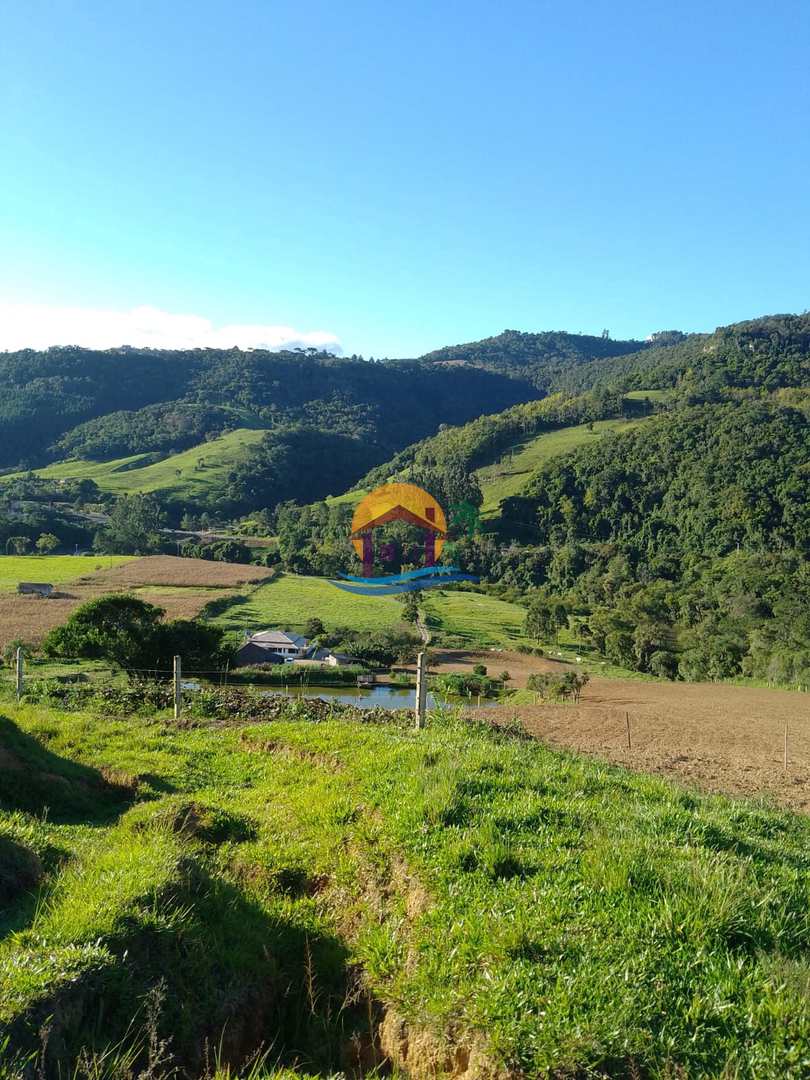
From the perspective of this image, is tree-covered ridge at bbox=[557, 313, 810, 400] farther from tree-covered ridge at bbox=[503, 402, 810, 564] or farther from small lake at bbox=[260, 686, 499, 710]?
small lake at bbox=[260, 686, 499, 710]

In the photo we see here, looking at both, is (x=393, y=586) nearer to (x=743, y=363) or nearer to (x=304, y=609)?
(x=304, y=609)

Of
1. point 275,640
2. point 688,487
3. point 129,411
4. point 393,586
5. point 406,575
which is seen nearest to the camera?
point 275,640

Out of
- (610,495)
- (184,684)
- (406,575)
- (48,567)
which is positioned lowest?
(406,575)

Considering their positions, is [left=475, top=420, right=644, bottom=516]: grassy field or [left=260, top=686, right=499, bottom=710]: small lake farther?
[left=475, top=420, right=644, bottom=516]: grassy field

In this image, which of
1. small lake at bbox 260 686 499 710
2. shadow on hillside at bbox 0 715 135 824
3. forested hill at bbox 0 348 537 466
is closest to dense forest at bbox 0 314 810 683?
forested hill at bbox 0 348 537 466

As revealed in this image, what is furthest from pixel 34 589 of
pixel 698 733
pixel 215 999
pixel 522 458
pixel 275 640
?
pixel 522 458

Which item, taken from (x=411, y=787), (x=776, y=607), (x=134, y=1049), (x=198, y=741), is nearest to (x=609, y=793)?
(x=411, y=787)

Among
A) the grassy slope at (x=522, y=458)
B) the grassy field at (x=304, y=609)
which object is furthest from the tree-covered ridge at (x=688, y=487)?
the grassy field at (x=304, y=609)
